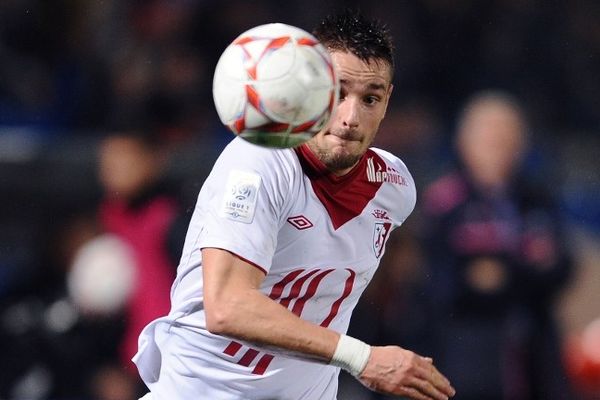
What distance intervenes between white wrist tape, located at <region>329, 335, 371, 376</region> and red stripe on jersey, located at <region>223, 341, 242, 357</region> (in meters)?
0.64

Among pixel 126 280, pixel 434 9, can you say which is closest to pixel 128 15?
pixel 434 9

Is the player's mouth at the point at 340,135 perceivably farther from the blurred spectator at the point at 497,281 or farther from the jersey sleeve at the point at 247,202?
the blurred spectator at the point at 497,281

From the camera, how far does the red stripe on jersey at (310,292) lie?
4.25 metres

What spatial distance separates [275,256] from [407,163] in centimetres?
465

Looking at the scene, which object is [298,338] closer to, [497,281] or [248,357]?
[248,357]

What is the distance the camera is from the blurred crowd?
23.4 ft

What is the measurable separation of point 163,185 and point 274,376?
3423 millimetres

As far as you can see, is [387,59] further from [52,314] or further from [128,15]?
[128,15]

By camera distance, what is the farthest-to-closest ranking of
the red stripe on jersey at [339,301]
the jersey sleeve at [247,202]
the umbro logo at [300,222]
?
the red stripe on jersey at [339,301], the umbro logo at [300,222], the jersey sleeve at [247,202]

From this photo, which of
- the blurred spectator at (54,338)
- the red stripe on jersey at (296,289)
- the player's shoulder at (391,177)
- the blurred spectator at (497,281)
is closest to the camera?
the red stripe on jersey at (296,289)

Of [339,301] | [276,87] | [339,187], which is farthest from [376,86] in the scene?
[339,301]

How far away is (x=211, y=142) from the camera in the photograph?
899cm

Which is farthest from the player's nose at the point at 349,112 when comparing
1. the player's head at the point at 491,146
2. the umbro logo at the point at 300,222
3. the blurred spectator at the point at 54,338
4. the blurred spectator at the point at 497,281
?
the blurred spectator at the point at 54,338

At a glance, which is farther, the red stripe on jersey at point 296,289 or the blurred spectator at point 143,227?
the blurred spectator at point 143,227
